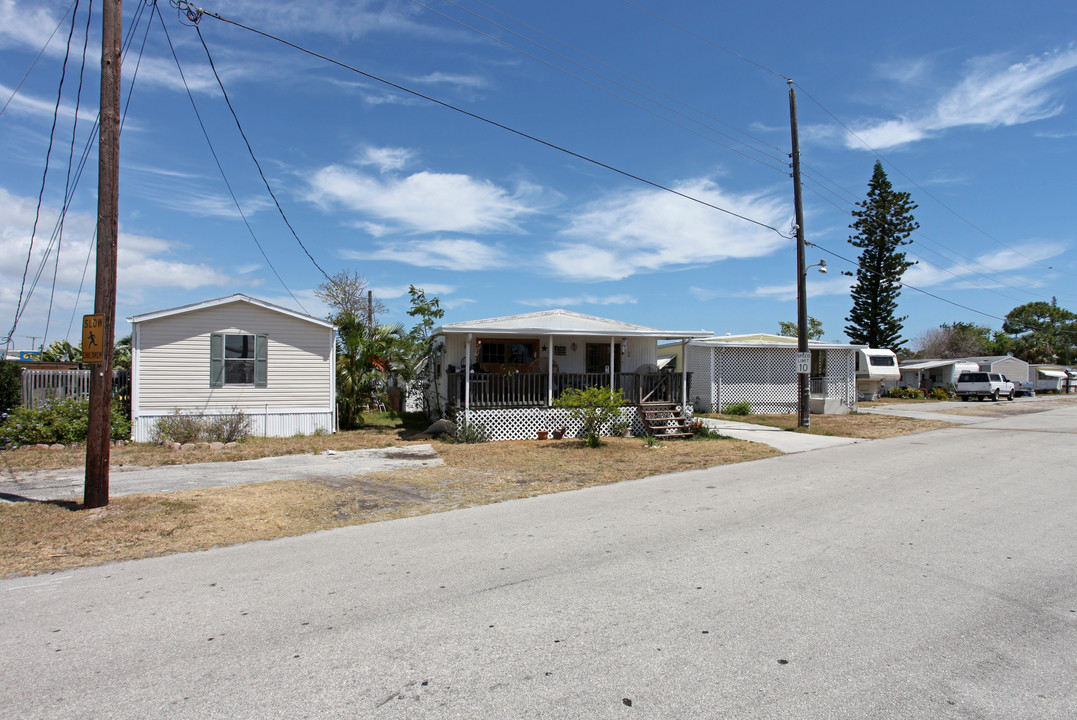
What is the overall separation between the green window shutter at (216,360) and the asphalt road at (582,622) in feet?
35.5

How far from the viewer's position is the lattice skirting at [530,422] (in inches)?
622

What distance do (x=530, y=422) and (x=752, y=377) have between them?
12.3 m

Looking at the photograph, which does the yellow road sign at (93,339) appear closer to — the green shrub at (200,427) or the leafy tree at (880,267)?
the green shrub at (200,427)

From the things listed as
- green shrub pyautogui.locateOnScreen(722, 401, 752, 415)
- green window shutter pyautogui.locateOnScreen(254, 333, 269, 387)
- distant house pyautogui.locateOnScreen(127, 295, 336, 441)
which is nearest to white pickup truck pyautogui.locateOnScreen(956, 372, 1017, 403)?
green shrub pyautogui.locateOnScreen(722, 401, 752, 415)

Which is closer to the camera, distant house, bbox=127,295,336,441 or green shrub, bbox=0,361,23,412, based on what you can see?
green shrub, bbox=0,361,23,412

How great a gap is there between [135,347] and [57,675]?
13658mm

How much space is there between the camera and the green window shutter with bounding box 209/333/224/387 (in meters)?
15.5

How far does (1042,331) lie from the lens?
224 ft

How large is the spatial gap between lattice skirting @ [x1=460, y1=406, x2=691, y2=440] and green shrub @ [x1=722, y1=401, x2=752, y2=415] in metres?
8.10

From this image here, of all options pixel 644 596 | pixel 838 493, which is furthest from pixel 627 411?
pixel 644 596

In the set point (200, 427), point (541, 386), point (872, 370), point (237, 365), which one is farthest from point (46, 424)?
point (872, 370)

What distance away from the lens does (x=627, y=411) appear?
16656 millimetres

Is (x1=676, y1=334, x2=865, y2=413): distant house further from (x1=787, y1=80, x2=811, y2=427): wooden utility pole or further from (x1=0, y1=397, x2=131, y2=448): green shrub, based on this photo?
(x1=0, y1=397, x2=131, y2=448): green shrub

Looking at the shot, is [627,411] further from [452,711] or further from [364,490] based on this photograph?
[452,711]
